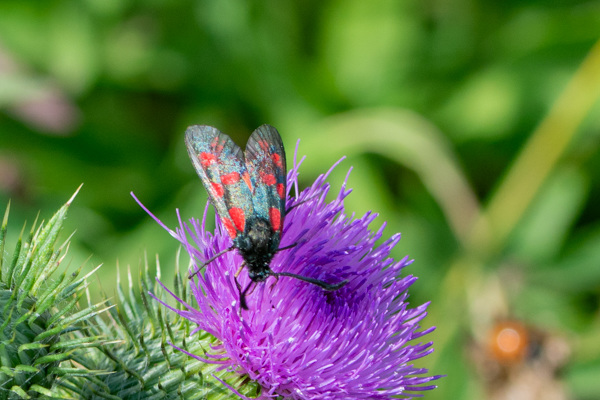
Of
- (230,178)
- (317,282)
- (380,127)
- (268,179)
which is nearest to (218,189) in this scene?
(230,178)

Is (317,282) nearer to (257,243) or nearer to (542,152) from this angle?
(257,243)

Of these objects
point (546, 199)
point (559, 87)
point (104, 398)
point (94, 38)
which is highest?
point (559, 87)

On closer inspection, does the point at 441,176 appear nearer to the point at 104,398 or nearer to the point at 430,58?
the point at 430,58

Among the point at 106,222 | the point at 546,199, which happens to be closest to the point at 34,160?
the point at 106,222

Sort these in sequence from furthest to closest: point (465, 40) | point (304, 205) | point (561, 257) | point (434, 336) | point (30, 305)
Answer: point (465, 40)
point (561, 257)
point (434, 336)
point (304, 205)
point (30, 305)

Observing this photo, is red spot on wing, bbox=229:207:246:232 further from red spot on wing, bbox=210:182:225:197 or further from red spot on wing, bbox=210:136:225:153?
red spot on wing, bbox=210:136:225:153

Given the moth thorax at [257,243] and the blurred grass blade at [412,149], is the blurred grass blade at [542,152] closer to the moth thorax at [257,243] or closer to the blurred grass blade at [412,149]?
the blurred grass blade at [412,149]

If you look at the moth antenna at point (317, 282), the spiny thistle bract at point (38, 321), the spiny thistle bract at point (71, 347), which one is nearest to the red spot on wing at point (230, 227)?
the moth antenna at point (317, 282)

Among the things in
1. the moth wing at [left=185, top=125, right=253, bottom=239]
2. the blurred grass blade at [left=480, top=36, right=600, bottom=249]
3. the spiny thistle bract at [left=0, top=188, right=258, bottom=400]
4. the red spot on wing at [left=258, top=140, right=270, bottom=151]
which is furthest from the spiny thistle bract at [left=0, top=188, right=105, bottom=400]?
the blurred grass blade at [left=480, top=36, right=600, bottom=249]
